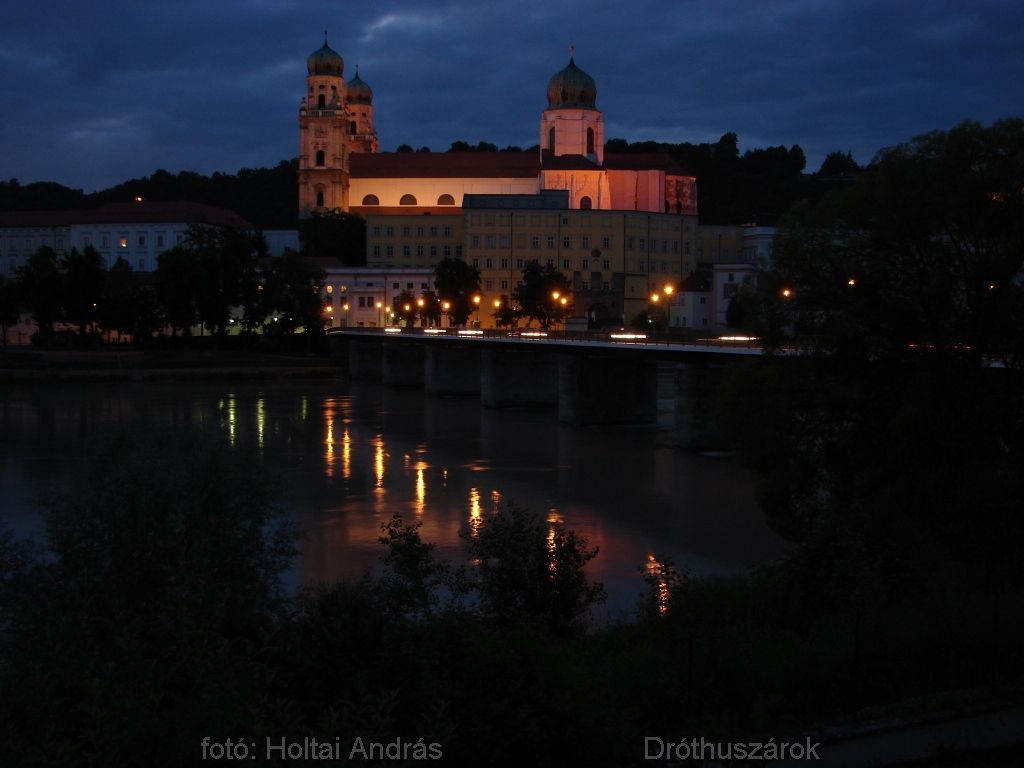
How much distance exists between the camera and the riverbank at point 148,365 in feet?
253

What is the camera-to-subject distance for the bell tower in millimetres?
126375

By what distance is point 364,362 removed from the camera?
86.3m

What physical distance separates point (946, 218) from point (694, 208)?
358 ft

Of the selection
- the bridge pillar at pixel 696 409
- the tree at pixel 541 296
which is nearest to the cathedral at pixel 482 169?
the tree at pixel 541 296

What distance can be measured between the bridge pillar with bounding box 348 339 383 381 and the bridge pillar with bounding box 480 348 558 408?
996 inches

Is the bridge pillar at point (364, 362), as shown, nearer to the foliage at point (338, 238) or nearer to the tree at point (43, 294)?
the tree at point (43, 294)

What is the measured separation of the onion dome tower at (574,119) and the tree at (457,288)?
1189 inches

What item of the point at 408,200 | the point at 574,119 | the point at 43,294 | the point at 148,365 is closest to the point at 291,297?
the point at 148,365

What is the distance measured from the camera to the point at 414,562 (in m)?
13.5

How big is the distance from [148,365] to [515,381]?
1332 inches

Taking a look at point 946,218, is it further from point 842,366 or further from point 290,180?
point 290,180

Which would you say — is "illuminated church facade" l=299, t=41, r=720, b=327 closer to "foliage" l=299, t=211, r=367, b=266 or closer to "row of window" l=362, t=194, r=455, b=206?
"row of window" l=362, t=194, r=455, b=206

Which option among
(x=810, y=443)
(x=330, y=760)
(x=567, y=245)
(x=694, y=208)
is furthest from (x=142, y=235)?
(x=330, y=760)

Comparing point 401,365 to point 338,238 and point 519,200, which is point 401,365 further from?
point 338,238
